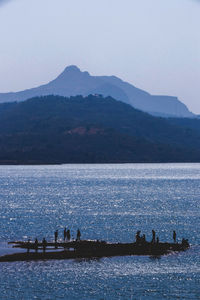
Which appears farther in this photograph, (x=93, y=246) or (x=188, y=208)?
(x=188, y=208)

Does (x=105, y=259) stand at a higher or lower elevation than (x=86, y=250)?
lower

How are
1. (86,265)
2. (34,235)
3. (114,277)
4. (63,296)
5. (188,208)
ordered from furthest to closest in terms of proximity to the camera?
(188,208)
(34,235)
(86,265)
(114,277)
(63,296)

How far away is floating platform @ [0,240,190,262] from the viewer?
7731 centimetres

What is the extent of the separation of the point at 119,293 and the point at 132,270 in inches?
362

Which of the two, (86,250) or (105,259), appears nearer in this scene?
(105,259)

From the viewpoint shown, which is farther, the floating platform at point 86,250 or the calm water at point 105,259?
the floating platform at point 86,250

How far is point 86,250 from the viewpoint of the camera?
266 ft

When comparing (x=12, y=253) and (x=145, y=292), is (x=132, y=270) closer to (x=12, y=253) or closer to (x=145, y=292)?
(x=145, y=292)

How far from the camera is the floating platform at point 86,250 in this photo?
254 ft

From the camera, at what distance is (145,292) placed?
6288cm

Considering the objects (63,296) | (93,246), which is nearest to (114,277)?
(63,296)

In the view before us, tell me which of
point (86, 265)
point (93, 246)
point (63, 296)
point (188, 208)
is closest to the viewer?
point (63, 296)

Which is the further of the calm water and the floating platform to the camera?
the floating platform

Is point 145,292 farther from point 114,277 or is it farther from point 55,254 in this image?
point 55,254
